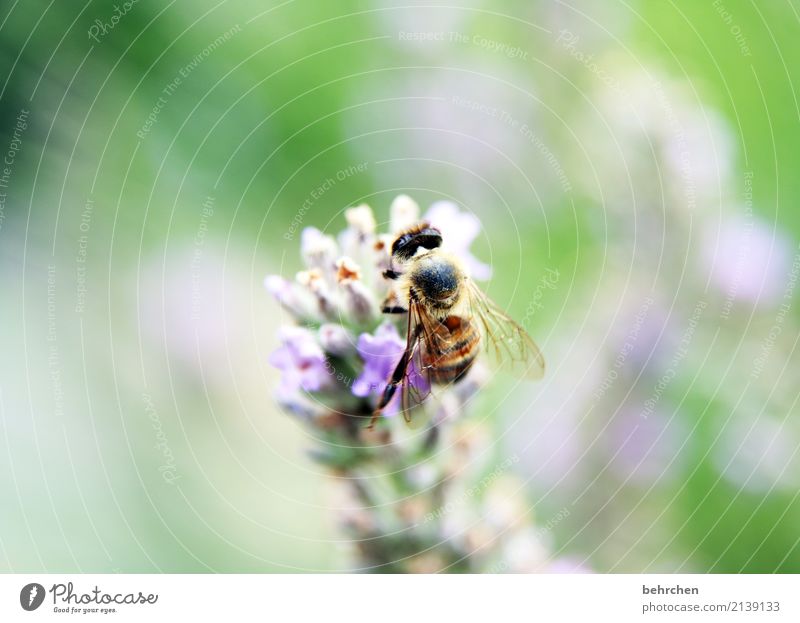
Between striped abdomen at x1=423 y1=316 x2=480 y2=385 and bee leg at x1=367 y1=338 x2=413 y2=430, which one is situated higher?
striped abdomen at x1=423 y1=316 x2=480 y2=385

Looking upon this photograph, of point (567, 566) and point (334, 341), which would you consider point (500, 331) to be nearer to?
point (334, 341)

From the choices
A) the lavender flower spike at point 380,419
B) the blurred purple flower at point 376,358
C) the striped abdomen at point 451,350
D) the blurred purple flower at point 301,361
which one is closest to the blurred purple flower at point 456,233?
the lavender flower spike at point 380,419

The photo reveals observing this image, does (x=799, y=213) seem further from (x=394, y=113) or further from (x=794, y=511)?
(x=394, y=113)

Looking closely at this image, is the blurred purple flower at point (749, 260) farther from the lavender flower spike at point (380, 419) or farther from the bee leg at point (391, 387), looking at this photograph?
the bee leg at point (391, 387)

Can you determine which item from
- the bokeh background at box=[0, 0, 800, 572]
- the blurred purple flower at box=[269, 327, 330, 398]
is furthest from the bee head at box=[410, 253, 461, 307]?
the bokeh background at box=[0, 0, 800, 572]

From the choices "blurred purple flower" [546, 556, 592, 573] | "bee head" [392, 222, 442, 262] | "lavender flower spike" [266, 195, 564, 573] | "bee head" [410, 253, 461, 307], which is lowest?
"blurred purple flower" [546, 556, 592, 573]

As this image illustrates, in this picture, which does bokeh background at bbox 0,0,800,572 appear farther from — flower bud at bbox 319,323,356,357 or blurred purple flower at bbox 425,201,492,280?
flower bud at bbox 319,323,356,357
